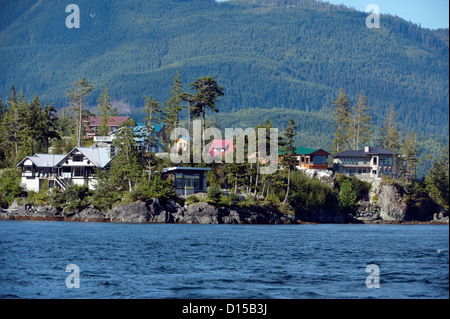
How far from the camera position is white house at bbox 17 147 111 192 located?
85.1 metres

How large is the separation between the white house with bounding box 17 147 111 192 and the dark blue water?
29111 mm

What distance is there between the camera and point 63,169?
285 feet

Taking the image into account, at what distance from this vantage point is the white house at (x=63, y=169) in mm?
85062

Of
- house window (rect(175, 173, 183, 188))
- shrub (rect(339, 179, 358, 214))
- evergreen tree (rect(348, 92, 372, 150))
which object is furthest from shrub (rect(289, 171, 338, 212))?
evergreen tree (rect(348, 92, 372, 150))

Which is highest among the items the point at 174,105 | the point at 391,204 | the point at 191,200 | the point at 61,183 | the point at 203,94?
the point at 203,94

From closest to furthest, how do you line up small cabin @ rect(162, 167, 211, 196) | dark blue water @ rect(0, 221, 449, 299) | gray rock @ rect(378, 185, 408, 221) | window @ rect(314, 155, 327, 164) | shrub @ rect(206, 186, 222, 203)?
dark blue water @ rect(0, 221, 449, 299)
shrub @ rect(206, 186, 222, 203)
small cabin @ rect(162, 167, 211, 196)
gray rock @ rect(378, 185, 408, 221)
window @ rect(314, 155, 327, 164)

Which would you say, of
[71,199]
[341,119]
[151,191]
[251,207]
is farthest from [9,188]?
[341,119]

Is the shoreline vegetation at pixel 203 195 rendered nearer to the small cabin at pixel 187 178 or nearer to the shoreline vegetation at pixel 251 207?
the shoreline vegetation at pixel 251 207

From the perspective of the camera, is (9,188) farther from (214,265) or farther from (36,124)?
(214,265)

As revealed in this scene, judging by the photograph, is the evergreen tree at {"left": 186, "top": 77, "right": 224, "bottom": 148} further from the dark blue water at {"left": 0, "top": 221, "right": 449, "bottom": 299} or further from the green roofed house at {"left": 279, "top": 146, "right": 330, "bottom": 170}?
the dark blue water at {"left": 0, "top": 221, "right": 449, "bottom": 299}

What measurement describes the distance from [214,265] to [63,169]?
55.9m

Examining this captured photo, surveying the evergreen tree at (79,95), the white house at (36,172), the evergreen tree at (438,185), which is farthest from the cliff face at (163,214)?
the evergreen tree at (79,95)

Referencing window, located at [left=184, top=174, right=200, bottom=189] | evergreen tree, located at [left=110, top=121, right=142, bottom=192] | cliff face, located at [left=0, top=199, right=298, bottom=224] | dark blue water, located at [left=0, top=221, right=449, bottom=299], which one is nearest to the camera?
dark blue water, located at [left=0, top=221, right=449, bottom=299]
